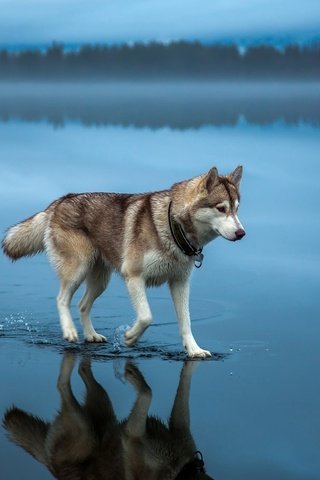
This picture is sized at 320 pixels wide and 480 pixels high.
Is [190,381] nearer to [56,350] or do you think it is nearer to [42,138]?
[56,350]

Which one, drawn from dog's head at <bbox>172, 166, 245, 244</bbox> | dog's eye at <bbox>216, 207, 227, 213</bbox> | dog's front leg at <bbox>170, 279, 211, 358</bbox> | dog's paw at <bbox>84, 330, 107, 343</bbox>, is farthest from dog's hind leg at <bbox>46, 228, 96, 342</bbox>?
dog's eye at <bbox>216, 207, 227, 213</bbox>

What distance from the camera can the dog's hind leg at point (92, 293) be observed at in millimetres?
9133

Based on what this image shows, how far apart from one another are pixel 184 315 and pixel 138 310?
351mm

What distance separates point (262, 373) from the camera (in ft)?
25.5

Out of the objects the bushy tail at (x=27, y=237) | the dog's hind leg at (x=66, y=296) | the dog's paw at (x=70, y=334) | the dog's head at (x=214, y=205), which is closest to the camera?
the dog's head at (x=214, y=205)

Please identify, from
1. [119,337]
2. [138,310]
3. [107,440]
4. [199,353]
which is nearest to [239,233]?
[199,353]

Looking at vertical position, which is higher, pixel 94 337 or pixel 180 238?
pixel 180 238

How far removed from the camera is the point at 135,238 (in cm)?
872

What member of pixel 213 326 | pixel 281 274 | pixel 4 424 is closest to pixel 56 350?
pixel 213 326

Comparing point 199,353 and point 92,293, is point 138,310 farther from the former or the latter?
point 92,293

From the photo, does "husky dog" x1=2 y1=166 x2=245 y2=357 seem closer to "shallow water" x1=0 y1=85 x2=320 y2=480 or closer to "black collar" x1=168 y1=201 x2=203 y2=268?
"black collar" x1=168 y1=201 x2=203 y2=268

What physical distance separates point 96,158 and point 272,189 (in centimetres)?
790

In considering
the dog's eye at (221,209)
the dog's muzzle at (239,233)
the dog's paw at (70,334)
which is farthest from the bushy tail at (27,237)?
the dog's muzzle at (239,233)

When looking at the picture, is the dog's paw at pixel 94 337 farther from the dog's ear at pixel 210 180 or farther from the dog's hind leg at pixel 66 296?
the dog's ear at pixel 210 180
